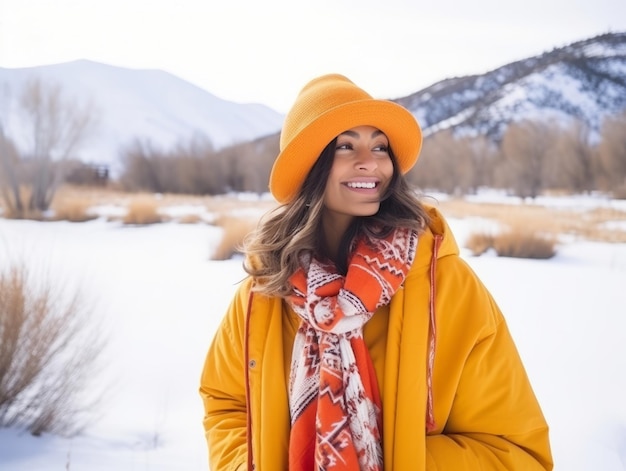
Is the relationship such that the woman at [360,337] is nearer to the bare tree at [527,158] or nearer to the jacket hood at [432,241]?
the jacket hood at [432,241]

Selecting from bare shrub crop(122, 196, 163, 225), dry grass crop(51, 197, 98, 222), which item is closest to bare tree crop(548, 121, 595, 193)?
bare shrub crop(122, 196, 163, 225)

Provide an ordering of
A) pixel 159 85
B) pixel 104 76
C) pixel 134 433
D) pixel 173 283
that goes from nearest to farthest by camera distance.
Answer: pixel 134 433 < pixel 173 283 < pixel 104 76 < pixel 159 85

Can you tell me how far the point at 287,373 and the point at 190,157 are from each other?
8.76 meters

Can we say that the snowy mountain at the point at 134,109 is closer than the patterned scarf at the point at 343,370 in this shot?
No

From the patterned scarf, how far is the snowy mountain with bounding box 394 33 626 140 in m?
6.95

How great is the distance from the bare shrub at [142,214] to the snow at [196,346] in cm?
134

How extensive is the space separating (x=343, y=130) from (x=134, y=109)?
8.87m

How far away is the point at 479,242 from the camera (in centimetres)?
489

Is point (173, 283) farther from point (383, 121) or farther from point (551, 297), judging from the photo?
point (383, 121)

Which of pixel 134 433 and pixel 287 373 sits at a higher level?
pixel 287 373

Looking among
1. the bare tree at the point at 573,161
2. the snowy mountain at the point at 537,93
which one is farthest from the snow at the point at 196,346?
the snowy mountain at the point at 537,93

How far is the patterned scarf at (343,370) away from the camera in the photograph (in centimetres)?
82

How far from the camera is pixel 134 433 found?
2385 millimetres

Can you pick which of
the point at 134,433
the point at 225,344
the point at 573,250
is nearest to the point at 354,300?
the point at 225,344
